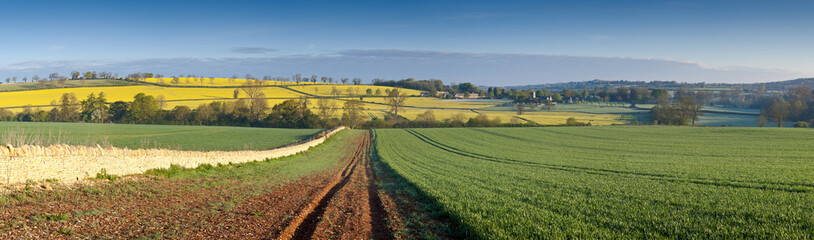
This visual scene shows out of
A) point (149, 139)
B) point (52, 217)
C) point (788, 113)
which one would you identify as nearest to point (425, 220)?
point (52, 217)

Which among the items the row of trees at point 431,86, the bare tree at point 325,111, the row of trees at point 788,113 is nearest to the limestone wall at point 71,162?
the bare tree at point 325,111

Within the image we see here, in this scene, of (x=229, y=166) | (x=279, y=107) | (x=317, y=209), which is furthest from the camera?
(x=279, y=107)

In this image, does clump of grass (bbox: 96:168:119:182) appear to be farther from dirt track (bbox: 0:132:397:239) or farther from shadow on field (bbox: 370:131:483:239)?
shadow on field (bbox: 370:131:483:239)

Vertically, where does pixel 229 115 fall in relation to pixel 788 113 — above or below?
below

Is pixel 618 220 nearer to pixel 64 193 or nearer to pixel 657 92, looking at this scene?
pixel 64 193

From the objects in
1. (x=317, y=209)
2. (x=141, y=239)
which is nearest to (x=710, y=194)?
(x=317, y=209)

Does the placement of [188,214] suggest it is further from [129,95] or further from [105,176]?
[129,95]

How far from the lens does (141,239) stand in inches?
275

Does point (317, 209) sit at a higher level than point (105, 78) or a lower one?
lower

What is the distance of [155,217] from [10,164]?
4592 mm

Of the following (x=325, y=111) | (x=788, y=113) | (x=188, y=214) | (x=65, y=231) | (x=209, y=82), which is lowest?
(x=188, y=214)

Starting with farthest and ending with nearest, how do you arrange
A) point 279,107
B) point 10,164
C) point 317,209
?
point 279,107 < point 317,209 < point 10,164

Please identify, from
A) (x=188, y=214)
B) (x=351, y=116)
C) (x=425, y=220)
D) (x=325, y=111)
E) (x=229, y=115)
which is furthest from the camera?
(x=325, y=111)

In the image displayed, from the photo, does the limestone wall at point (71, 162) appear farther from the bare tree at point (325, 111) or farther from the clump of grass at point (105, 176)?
the bare tree at point (325, 111)
